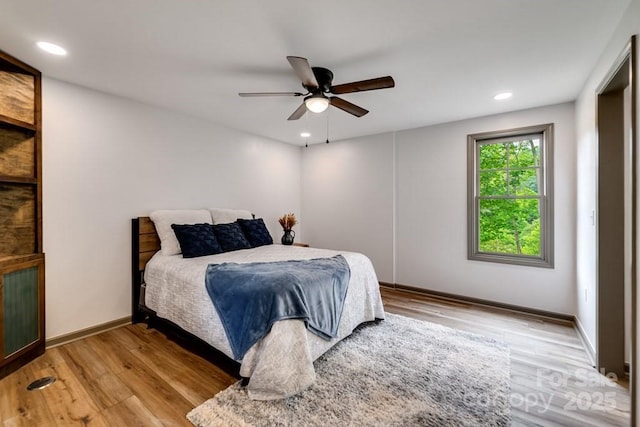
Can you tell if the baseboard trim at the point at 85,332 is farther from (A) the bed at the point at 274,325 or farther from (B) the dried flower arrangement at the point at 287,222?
(B) the dried flower arrangement at the point at 287,222

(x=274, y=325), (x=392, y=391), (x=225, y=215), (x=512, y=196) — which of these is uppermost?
(x=512, y=196)

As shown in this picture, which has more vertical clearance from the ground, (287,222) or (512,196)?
(512,196)

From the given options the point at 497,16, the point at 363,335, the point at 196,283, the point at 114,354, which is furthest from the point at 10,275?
the point at 497,16

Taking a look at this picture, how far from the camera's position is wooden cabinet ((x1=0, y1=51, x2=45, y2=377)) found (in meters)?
2.17

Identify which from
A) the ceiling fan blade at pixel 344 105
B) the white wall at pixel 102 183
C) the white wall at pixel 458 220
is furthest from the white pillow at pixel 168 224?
the white wall at pixel 458 220

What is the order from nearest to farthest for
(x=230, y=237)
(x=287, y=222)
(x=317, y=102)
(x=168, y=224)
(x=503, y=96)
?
(x=317, y=102) → (x=503, y=96) → (x=168, y=224) → (x=230, y=237) → (x=287, y=222)

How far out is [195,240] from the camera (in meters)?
3.04

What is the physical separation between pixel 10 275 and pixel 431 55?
3.64 metres

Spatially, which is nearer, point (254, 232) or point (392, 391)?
point (392, 391)

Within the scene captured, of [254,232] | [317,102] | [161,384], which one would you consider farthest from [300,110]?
[161,384]

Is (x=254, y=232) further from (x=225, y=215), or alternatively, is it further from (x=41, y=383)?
(x=41, y=383)

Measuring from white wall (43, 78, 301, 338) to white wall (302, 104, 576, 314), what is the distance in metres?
2.11

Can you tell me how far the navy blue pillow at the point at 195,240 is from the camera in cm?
298

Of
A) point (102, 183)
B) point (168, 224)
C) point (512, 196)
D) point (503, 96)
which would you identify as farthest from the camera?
point (512, 196)
